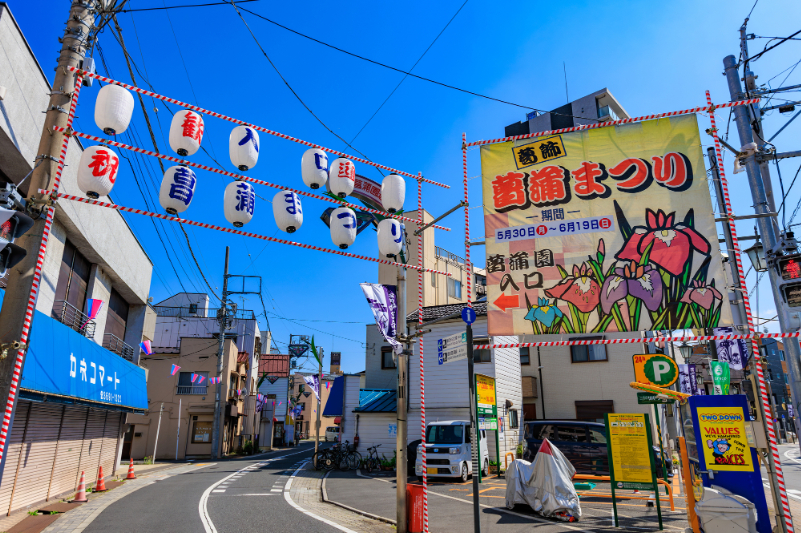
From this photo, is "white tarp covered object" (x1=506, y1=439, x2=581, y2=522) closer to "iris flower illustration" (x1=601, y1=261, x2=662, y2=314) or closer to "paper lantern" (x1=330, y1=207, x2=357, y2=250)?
"iris flower illustration" (x1=601, y1=261, x2=662, y2=314)

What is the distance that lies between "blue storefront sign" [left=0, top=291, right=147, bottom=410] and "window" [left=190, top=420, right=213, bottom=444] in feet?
63.3

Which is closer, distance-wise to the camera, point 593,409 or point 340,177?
point 340,177

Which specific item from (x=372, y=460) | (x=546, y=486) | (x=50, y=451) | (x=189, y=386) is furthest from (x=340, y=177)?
(x=189, y=386)

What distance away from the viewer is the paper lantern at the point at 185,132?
28.8ft

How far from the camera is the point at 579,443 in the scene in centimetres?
1769

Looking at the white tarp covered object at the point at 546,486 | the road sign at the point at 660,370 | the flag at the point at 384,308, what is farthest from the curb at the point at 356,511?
the road sign at the point at 660,370

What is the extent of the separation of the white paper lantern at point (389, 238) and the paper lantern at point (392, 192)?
1.56ft

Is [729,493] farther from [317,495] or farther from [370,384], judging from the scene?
[370,384]

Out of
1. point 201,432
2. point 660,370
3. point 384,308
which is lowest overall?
point 201,432

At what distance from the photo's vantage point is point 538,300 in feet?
28.5

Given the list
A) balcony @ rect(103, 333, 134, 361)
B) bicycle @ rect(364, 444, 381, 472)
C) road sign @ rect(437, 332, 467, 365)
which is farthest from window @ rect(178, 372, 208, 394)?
road sign @ rect(437, 332, 467, 365)

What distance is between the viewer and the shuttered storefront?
10.8m

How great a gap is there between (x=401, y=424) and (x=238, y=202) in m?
5.56

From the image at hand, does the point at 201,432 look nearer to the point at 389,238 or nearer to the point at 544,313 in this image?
the point at 389,238
